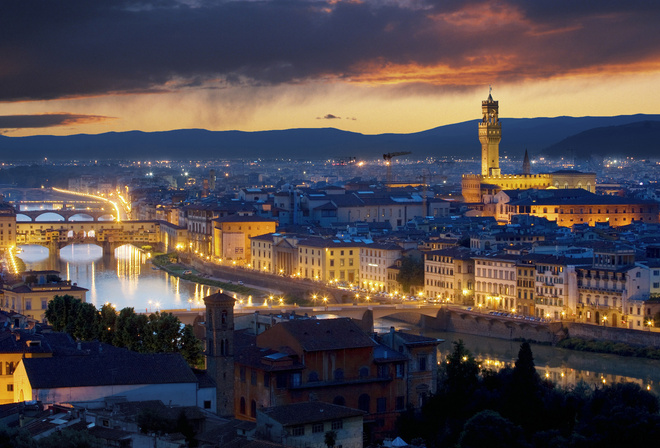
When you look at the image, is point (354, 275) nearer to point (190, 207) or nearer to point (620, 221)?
point (620, 221)

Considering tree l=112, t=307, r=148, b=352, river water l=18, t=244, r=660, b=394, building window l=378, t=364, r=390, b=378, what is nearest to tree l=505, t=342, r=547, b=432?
building window l=378, t=364, r=390, b=378

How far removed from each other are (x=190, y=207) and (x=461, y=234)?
805 inches

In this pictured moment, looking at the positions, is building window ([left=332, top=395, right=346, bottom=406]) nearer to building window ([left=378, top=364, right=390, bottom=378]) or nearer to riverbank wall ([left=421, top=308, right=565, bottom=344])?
building window ([left=378, top=364, right=390, bottom=378])

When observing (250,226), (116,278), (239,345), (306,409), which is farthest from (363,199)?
(306,409)

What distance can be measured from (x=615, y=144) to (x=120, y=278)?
248 feet

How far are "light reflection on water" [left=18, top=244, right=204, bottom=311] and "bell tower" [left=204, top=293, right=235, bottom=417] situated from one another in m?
12.5

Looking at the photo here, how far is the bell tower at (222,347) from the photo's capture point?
1725cm

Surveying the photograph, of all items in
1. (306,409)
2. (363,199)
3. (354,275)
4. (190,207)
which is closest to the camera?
(306,409)

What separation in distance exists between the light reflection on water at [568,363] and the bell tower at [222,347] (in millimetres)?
6455

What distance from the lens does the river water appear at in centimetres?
2383

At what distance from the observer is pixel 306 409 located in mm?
15023

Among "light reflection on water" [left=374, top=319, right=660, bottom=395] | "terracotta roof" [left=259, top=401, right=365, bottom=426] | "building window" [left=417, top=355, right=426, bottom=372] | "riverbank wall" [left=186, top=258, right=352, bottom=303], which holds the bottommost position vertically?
"light reflection on water" [left=374, top=319, right=660, bottom=395]

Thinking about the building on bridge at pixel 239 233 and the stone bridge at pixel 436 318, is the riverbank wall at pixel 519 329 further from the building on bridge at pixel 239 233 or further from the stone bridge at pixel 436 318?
the building on bridge at pixel 239 233

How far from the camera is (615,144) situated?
11019cm
